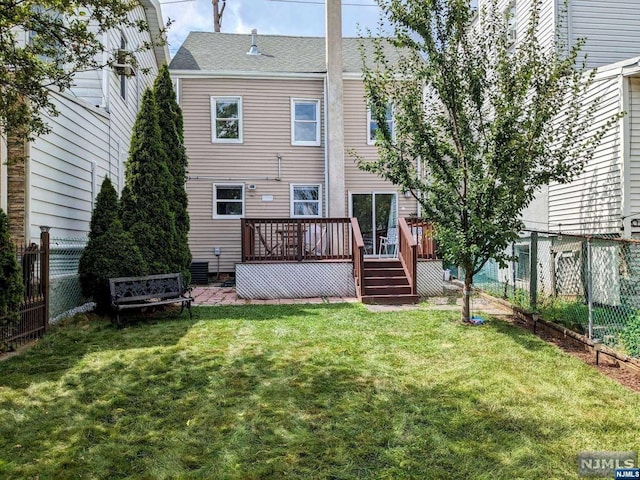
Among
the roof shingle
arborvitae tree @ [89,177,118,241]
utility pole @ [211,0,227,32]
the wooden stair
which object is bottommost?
the wooden stair

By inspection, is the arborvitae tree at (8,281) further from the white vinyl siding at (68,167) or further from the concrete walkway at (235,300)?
the concrete walkway at (235,300)

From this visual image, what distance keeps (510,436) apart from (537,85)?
530 cm

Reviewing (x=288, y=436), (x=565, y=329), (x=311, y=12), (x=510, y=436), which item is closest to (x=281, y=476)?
(x=288, y=436)

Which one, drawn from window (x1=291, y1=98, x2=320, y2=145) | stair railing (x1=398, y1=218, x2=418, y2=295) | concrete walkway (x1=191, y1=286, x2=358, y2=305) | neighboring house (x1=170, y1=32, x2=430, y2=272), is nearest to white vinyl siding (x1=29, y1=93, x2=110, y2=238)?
concrete walkway (x1=191, y1=286, x2=358, y2=305)

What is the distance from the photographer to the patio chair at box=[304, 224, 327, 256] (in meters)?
10.4

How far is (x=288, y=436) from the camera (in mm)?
3236

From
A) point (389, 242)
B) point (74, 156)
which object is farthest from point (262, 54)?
point (74, 156)

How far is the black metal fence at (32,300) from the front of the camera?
5434 millimetres

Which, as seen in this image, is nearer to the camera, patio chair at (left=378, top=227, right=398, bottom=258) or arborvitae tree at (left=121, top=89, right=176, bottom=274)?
arborvitae tree at (left=121, top=89, right=176, bottom=274)

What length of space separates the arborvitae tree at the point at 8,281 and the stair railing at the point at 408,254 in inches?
273

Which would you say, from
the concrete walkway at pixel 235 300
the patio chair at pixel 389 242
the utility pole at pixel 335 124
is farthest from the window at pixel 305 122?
the concrete walkway at pixel 235 300

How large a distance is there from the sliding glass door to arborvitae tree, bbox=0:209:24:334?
32.0ft

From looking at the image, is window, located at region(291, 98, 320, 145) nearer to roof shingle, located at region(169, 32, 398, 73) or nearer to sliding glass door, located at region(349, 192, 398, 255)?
roof shingle, located at region(169, 32, 398, 73)

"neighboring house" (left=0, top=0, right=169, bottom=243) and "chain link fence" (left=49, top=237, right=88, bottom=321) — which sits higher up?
"neighboring house" (left=0, top=0, right=169, bottom=243)
